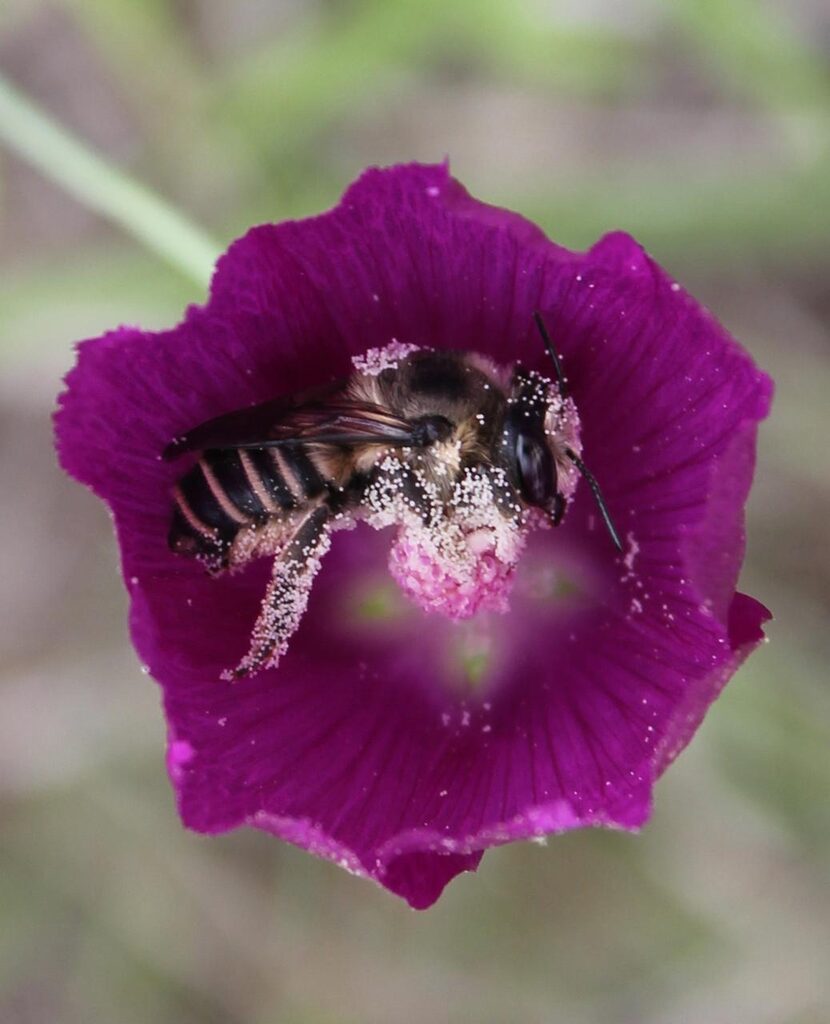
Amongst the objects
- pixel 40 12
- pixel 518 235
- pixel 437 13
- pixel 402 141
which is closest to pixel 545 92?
pixel 402 141

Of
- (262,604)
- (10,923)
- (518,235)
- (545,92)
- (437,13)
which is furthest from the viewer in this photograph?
(545,92)

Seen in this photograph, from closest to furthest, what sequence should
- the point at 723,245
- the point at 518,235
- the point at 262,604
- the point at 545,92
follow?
1. the point at 518,235
2. the point at 262,604
3. the point at 723,245
4. the point at 545,92

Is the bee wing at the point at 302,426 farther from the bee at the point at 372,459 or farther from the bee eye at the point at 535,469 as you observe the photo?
the bee eye at the point at 535,469

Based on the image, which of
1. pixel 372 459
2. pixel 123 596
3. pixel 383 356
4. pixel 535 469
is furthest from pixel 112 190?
pixel 123 596

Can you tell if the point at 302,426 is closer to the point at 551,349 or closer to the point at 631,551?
the point at 551,349

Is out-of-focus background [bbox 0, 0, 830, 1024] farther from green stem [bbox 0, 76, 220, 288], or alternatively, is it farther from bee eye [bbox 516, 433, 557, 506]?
bee eye [bbox 516, 433, 557, 506]

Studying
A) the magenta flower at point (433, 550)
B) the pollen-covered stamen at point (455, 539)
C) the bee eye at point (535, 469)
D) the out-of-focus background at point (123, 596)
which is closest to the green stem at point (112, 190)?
the magenta flower at point (433, 550)

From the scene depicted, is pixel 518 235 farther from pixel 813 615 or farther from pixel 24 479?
pixel 24 479
